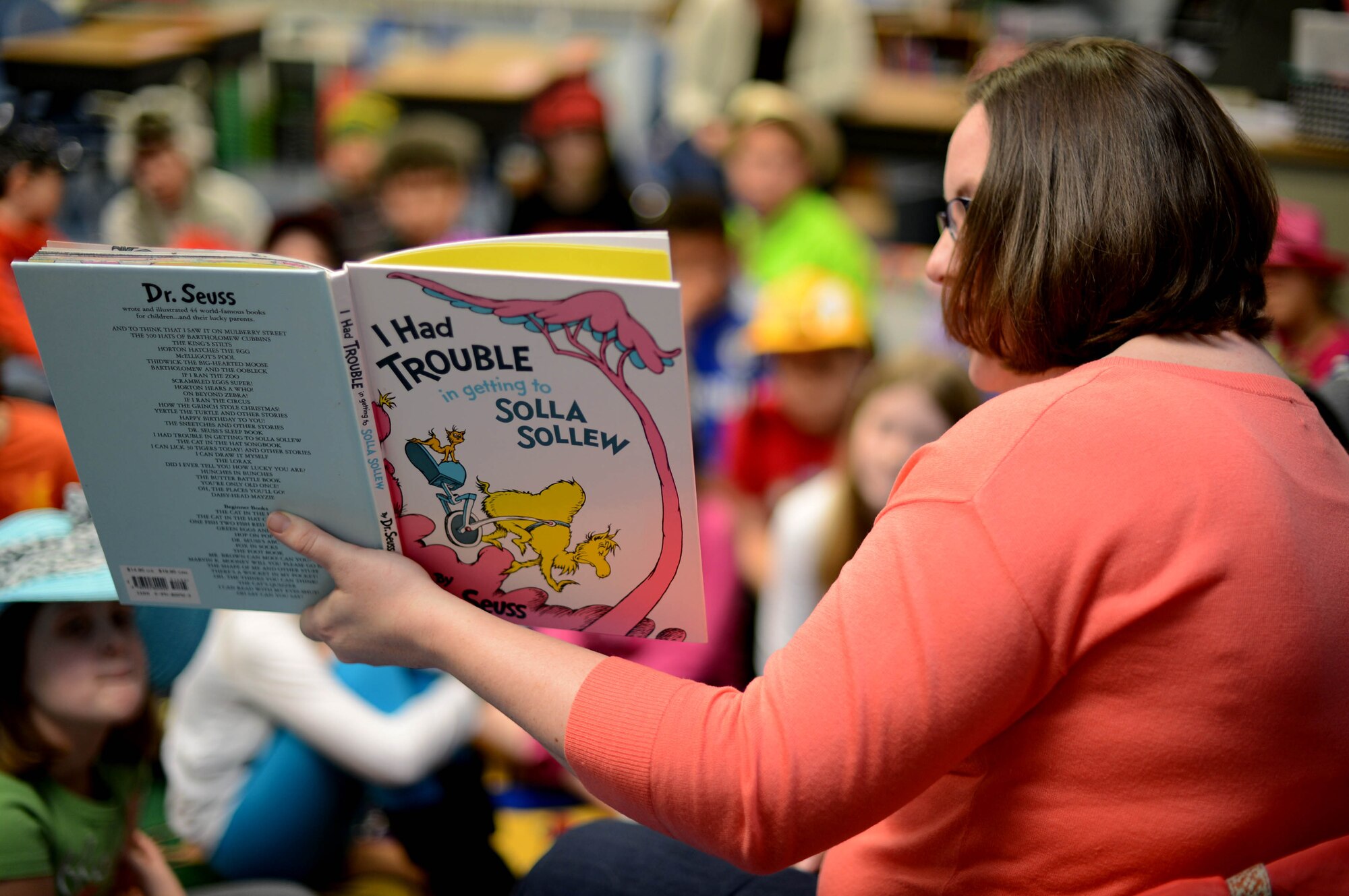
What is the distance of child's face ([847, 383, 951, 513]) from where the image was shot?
1764mm

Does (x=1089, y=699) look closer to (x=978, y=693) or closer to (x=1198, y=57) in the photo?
(x=978, y=693)

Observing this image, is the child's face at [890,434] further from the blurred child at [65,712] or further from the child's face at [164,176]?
the child's face at [164,176]

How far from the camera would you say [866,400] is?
1.84 m

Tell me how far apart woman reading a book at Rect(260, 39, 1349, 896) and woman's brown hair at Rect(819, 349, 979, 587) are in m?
0.97

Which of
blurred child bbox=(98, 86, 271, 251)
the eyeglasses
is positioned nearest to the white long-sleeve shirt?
the eyeglasses

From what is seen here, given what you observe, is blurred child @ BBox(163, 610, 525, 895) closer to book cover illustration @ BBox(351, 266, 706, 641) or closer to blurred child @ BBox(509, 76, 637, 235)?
book cover illustration @ BBox(351, 266, 706, 641)

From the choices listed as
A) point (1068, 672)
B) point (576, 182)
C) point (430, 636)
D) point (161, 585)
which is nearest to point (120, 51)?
point (576, 182)

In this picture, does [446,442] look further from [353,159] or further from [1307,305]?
[353,159]

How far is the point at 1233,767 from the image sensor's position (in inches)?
26.8

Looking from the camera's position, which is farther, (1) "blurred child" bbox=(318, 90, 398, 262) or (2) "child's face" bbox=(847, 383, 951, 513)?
(1) "blurred child" bbox=(318, 90, 398, 262)

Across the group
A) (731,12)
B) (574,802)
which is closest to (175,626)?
(574,802)

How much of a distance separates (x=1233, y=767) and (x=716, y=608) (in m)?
1.32

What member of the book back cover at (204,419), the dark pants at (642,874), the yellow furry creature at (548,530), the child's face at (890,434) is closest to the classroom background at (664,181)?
the child's face at (890,434)

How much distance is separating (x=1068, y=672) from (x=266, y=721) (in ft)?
4.49
